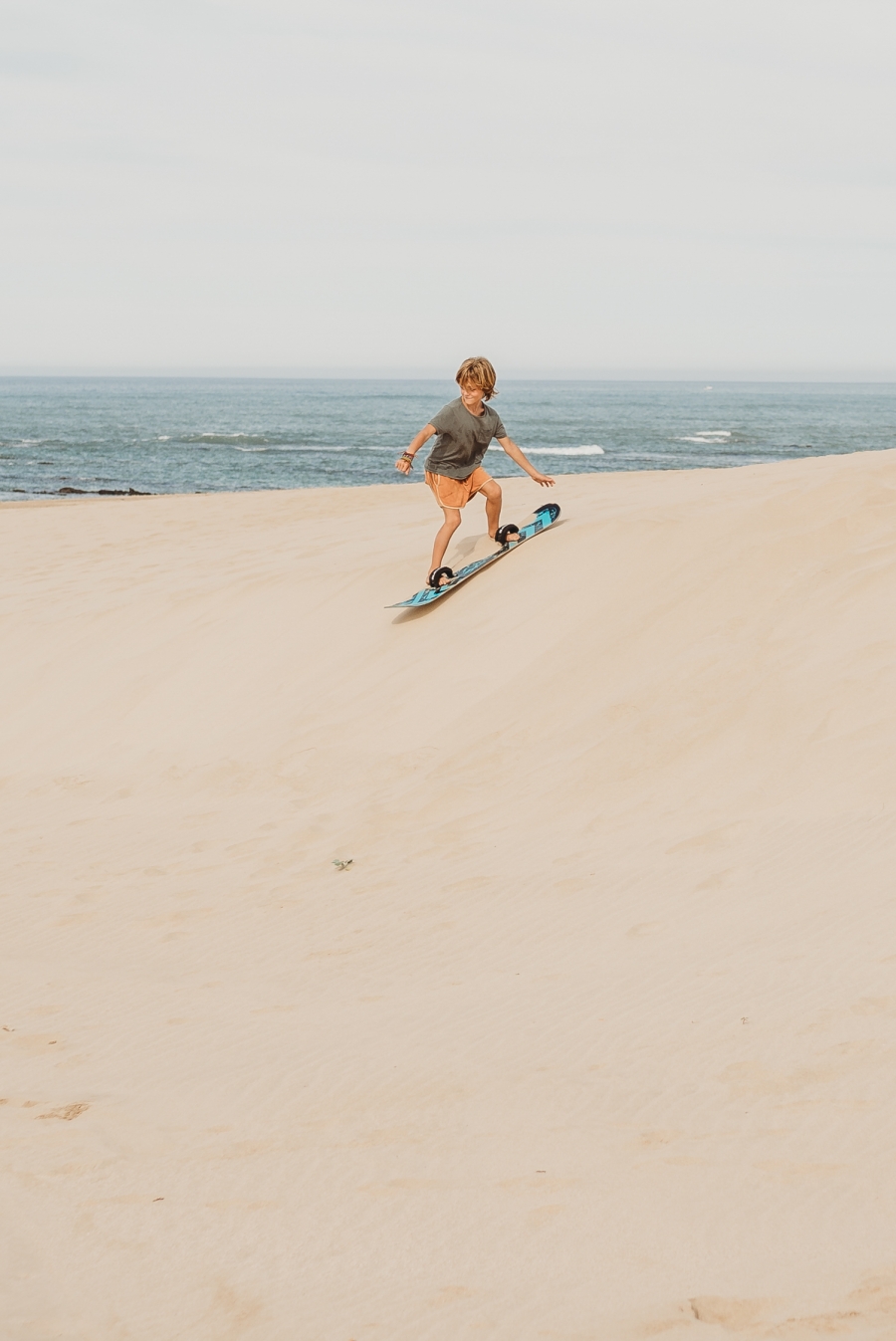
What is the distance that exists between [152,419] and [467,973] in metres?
66.4

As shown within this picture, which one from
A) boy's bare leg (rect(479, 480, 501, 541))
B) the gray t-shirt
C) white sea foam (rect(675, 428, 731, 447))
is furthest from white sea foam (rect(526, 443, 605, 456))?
the gray t-shirt

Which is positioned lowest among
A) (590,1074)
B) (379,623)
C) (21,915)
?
(21,915)

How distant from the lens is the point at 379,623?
355 inches

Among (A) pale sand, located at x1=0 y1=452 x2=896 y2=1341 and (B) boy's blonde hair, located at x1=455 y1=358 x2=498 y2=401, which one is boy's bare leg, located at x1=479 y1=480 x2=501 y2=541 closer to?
(A) pale sand, located at x1=0 y1=452 x2=896 y2=1341

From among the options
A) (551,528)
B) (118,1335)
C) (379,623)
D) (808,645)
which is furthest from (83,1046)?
(551,528)

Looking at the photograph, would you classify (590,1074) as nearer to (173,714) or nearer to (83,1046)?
(83,1046)

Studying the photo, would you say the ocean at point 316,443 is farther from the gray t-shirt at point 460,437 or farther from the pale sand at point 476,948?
the pale sand at point 476,948

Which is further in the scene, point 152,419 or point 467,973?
point 152,419

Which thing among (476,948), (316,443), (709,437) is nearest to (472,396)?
(476,948)

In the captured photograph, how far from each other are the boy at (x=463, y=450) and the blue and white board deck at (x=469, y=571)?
8 centimetres

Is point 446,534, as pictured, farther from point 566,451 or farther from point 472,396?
point 566,451

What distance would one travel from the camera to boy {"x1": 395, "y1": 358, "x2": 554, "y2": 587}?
320 inches

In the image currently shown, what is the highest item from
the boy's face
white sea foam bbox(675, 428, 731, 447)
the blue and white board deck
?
white sea foam bbox(675, 428, 731, 447)

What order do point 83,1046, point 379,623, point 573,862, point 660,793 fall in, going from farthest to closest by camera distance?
point 379,623, point 660,793, point 573,862, point 83,1046
